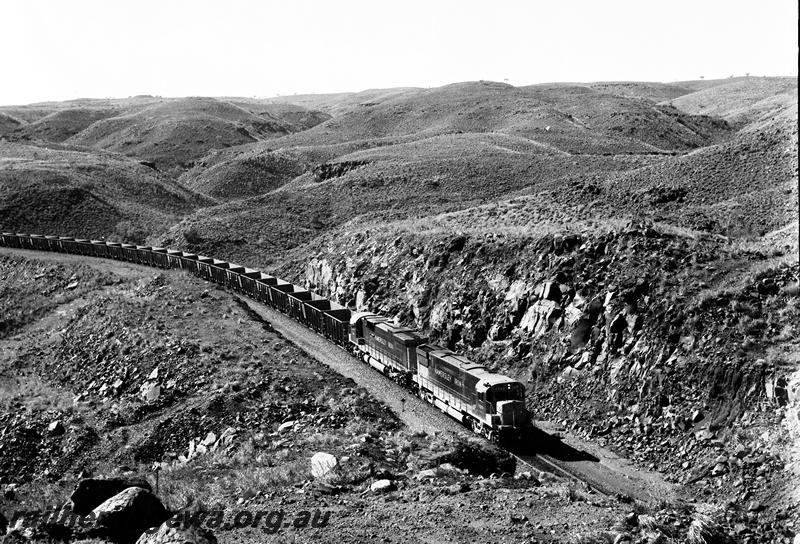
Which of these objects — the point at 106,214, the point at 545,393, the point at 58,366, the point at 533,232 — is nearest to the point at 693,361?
the point at 545,393

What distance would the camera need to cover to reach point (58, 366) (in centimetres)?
4881

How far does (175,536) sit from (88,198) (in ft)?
346

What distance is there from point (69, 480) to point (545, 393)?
24.0 metres

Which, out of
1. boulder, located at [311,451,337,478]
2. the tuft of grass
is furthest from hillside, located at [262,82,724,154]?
the tuft of grass

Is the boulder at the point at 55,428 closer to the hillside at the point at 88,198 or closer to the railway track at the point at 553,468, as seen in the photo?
the railway track at the point at 553,468

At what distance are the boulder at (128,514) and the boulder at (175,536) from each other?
1.78 m

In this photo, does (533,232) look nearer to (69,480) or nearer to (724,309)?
(724,309)

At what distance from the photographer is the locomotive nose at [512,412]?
31.8 meters

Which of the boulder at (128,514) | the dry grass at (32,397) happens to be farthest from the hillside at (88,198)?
the boulder at (128,514)

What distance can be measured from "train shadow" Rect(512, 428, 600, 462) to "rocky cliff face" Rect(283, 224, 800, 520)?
1.79 metres

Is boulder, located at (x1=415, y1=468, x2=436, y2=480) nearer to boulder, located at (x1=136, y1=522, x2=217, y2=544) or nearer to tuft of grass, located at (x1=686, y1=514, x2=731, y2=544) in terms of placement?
boulder, located at (x1=136, y1=522, x2=217, y2=544)

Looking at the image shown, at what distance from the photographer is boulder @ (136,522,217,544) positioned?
56.9 feet

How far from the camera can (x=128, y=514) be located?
20.3 meters

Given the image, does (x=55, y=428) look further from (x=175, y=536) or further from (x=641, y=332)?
(x=641, y=332)
